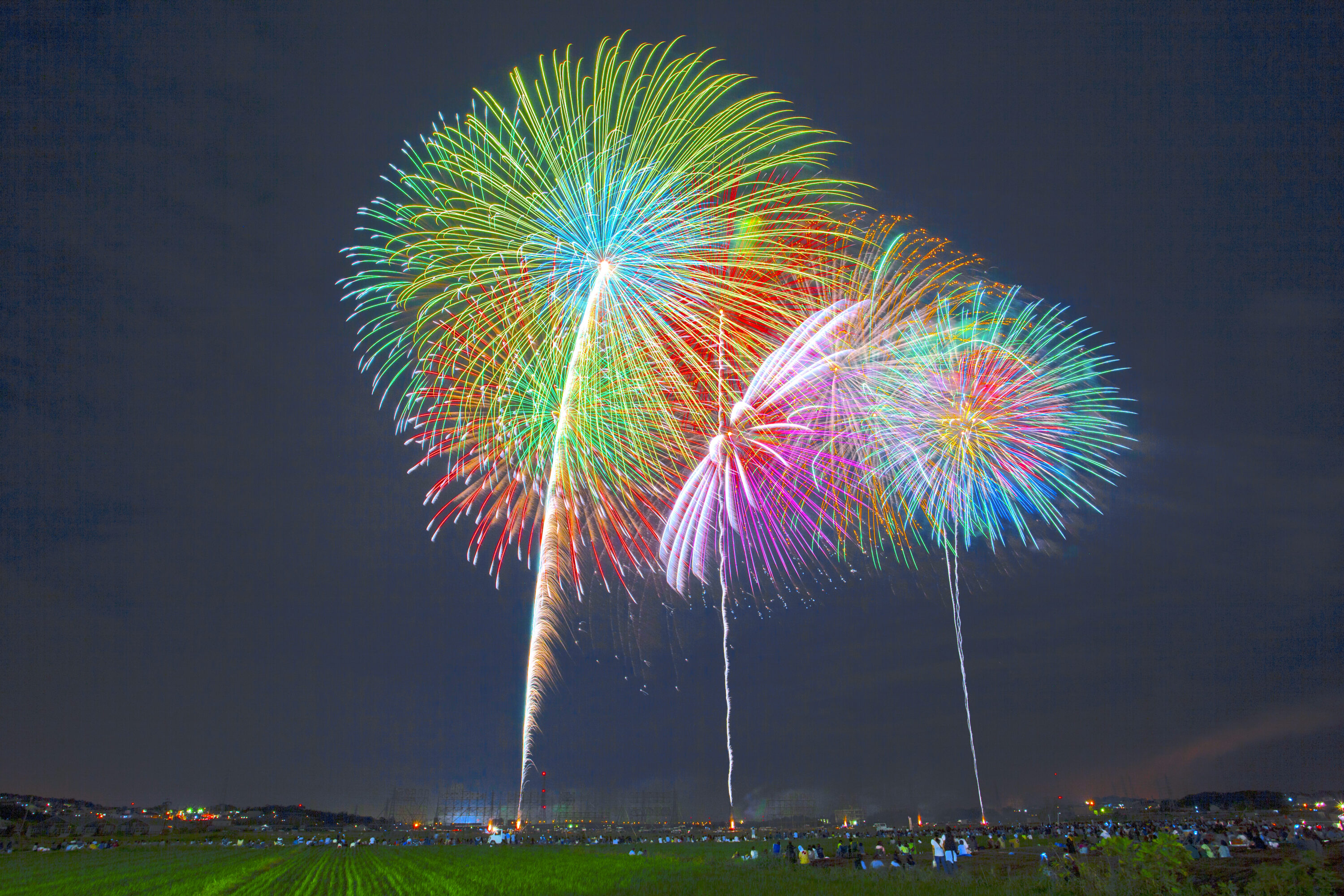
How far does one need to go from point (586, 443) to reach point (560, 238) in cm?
663

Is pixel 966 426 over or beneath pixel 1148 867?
over

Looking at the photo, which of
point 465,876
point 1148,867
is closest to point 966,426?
point 1148,867

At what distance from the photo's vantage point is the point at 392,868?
40719 millimetres

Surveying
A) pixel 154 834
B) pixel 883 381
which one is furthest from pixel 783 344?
pixel 154 834

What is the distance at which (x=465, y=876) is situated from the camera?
34.2 m

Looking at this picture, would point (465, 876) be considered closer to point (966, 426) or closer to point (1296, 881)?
point (966, 426)

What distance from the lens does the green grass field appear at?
24734mm

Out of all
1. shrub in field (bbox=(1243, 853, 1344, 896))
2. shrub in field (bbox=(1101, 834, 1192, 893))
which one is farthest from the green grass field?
shrub in field (bbox=(1243, 853, 1344, 896))

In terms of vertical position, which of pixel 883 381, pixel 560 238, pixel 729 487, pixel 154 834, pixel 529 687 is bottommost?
pixel 154 834

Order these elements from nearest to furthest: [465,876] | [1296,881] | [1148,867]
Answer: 1. [1296,881]
2. [1148,867]
3. [465,876]

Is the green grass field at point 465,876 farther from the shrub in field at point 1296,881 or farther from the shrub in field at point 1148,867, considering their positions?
the shrub in field at point 1296,881

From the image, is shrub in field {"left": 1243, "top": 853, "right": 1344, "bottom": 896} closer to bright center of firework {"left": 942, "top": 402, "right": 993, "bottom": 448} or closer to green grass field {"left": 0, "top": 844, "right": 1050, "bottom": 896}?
green grass field {"left": 0, "top": 844, "right": 1050, "bottom": 896}

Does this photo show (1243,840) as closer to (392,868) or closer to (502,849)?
(392,868)

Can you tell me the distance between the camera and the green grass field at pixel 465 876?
24.7 meters
